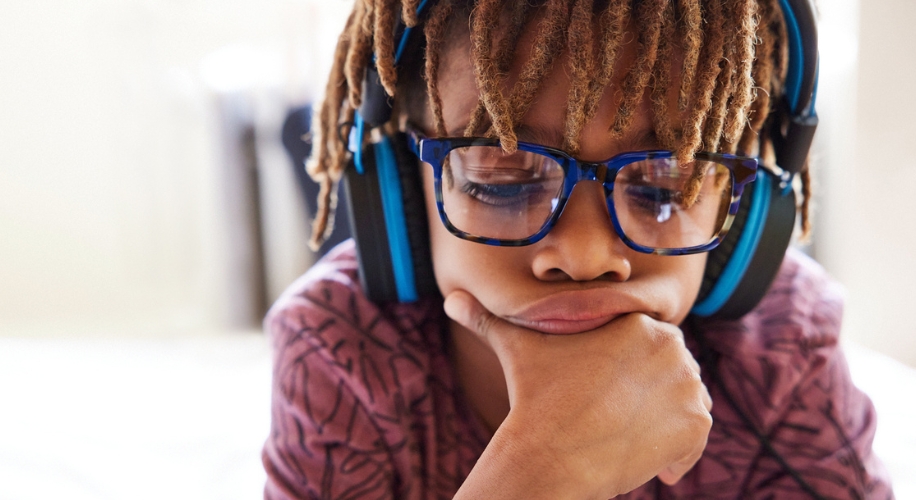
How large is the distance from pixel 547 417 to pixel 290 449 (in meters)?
0.36

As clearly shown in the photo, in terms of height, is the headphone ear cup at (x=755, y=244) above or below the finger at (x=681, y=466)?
above

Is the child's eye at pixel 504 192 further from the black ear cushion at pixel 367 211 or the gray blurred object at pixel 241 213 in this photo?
the gray blurred object at pixel 241 213

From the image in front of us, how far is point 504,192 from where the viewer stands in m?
0.75

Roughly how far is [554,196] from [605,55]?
0.50 feet

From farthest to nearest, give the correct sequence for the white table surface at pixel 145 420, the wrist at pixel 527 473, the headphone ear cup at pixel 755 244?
the white table surface at pixel 145 420
the headphone ear cup at pixel 755 244
the wrist at pixel 527 473

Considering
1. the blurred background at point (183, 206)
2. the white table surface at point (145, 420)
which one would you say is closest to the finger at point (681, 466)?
the white table surface at point (145, 420)

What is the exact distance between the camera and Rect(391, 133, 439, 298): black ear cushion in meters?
0.84

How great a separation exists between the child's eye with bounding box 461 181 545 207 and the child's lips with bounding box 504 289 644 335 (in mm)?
111

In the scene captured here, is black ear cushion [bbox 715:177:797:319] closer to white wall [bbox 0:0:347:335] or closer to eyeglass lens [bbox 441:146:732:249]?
eyeglass lens [bbox 441:146:732:249]

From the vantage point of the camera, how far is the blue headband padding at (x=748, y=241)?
85 centimetres

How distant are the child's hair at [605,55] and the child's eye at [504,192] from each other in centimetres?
6

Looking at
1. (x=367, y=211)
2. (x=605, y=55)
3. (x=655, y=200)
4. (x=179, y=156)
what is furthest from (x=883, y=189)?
(x=179, y=156)

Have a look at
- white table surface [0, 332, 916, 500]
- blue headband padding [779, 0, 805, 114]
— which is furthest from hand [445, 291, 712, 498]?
white table surface [0, 332, 916, 500]

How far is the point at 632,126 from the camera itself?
71cm
